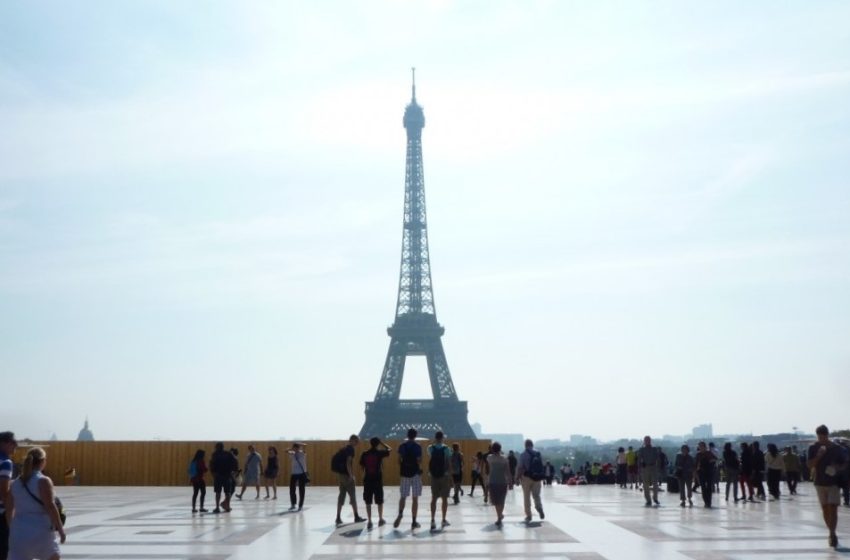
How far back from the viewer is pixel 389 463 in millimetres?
32906

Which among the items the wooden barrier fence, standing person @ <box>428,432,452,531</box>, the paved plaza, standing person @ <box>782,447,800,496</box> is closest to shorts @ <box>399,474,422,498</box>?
standing person @ <box>428,432,452,531</box>

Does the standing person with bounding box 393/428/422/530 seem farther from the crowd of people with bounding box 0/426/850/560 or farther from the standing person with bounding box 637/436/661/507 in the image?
the standing person with bounding box 637/436/661/507

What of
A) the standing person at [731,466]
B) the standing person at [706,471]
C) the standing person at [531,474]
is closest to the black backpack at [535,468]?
the standing person at [531,474]

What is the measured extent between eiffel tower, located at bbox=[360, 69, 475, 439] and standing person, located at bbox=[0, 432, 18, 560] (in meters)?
67.4

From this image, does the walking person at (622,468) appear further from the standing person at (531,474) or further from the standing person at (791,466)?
the standing person at (531,474)

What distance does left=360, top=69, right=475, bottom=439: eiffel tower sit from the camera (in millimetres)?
77938

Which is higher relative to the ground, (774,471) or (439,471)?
(439,471)

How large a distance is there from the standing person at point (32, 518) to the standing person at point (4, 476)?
17cm

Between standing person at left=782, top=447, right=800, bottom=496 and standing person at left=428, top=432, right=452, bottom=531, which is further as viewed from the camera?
standing person at left=782, top=447, right=800, bottom=496

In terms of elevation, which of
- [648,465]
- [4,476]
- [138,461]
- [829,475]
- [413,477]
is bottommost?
[138,461]

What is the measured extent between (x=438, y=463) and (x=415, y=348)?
6612cm

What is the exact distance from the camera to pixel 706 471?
19891 millimetres

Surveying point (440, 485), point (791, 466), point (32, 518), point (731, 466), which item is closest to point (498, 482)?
point (440, 485)

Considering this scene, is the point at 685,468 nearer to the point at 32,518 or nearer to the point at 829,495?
the point at 829,495
